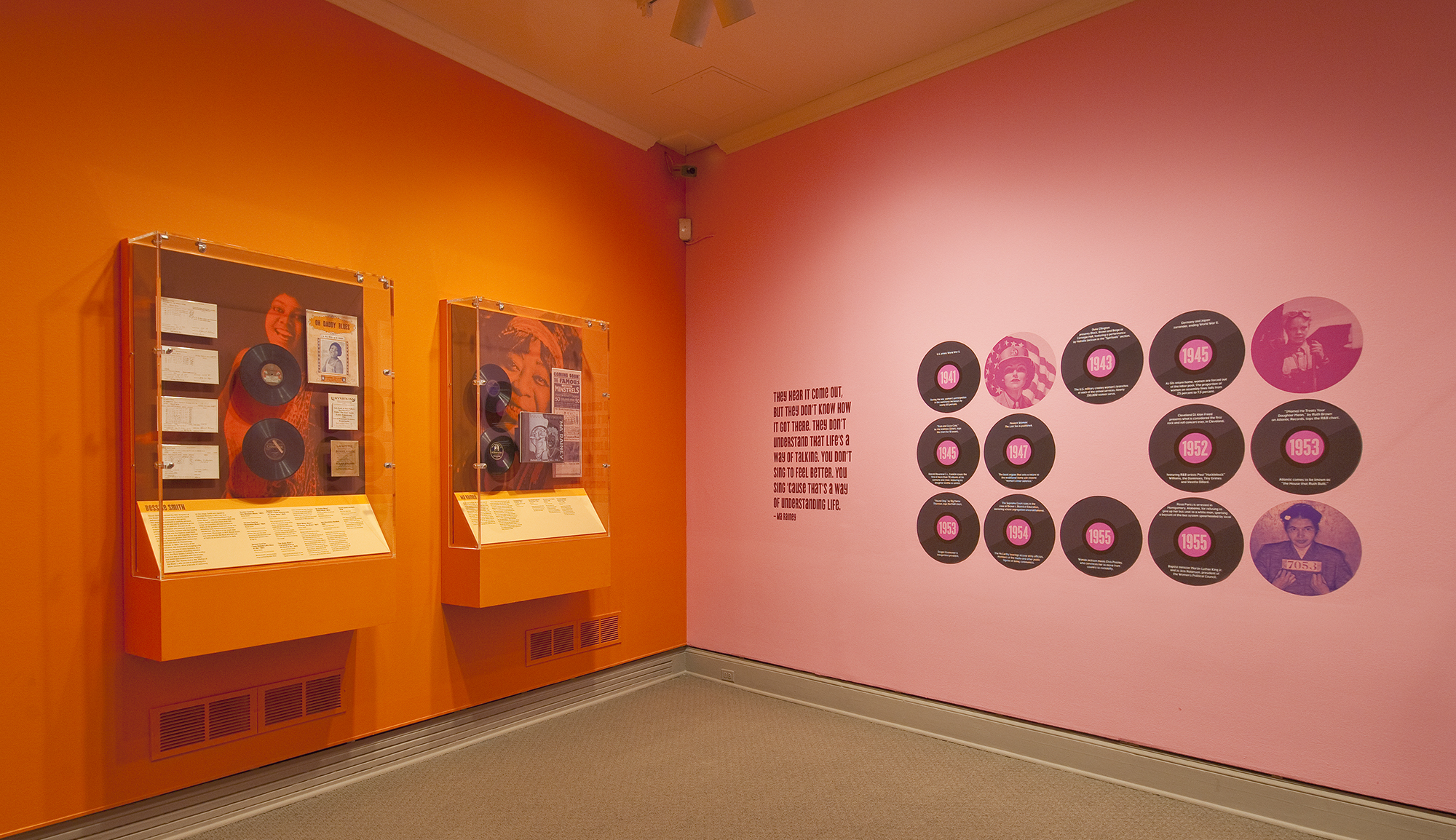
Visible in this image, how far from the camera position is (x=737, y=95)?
418cm

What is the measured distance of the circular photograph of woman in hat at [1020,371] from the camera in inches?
133

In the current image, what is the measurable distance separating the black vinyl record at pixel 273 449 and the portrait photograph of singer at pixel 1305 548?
3655mm

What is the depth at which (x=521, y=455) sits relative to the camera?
3.72 metres

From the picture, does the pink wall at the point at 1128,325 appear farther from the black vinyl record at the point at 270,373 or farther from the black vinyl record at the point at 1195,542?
the black vinyl record at the point at 270,373

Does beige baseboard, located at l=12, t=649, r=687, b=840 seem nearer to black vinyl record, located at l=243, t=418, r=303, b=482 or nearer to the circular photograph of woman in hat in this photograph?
black vinyl record, located at l=243, t=418, r=303, b=482

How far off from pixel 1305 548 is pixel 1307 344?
741 millimetres

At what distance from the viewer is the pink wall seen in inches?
102

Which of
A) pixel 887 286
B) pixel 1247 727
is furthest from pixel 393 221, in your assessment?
pixel 1247 727

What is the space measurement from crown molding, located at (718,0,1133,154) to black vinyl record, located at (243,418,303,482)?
9.91 ft

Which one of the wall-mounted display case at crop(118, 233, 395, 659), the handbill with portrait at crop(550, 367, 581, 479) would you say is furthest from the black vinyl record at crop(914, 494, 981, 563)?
the wall-mounted display case at crop(118, 233, 395, 659)

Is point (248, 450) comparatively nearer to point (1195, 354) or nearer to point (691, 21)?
point (691, 21)

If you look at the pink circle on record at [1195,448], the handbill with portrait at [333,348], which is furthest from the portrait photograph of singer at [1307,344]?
the handbill with portrait at [333,348]

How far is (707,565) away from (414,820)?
2.26 m

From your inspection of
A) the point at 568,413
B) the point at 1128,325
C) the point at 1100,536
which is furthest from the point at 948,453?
the point at 568,413
